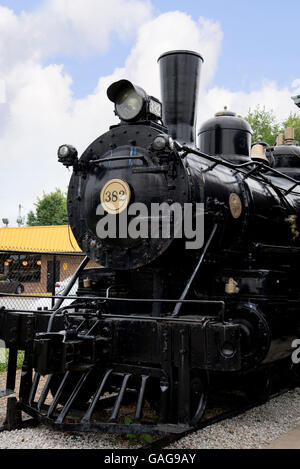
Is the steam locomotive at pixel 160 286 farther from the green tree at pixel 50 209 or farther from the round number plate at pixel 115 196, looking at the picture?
the green tree at pixel 50 209

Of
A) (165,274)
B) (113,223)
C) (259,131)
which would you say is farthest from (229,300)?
(259,131)

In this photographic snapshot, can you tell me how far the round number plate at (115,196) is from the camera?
189 inches

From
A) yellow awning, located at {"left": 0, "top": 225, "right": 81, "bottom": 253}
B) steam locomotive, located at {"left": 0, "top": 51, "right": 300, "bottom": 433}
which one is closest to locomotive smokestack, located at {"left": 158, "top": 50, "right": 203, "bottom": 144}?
steam locomotive, located at {"left": 0, "top": 51, "right": 300, "bottom": 433}

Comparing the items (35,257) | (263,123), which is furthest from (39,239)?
(263,123)

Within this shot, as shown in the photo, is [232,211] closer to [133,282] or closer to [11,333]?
[133,282]

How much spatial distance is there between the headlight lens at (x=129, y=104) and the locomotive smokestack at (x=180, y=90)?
73 cm

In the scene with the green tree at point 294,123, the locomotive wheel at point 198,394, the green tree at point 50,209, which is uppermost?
the green tree at point 294,123

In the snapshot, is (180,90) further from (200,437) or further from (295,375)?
(295,375)

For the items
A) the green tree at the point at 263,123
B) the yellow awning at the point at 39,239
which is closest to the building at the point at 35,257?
the yellow awning at the point at 39,239

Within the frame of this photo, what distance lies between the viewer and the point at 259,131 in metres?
31.8

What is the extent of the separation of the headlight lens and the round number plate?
71 centimetres

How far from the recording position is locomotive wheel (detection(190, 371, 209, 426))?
13.7 ft

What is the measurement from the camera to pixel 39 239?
77.4 ft

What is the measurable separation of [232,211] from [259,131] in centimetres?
2806
